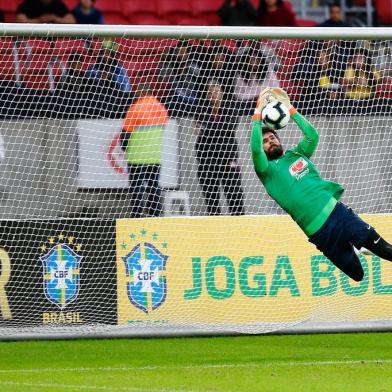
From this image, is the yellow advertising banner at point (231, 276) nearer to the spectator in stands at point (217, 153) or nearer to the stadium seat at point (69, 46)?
the spectator in stands at point (217, 153)

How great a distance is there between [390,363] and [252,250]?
2.53m

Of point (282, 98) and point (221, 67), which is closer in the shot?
point (282, 98)

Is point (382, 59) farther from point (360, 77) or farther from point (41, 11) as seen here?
point (41, 11)

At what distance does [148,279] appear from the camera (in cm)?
1155

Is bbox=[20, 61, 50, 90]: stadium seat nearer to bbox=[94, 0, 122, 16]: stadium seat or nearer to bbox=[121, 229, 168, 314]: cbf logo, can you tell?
bbox=[121, 229, 168, 314]: cbf logo

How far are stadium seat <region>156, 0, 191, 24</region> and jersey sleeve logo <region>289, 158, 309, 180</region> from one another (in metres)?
8.95

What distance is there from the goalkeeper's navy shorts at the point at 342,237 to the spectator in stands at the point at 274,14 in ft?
25.2

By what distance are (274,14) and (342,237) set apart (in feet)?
26.1

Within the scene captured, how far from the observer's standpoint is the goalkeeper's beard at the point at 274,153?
395 inches

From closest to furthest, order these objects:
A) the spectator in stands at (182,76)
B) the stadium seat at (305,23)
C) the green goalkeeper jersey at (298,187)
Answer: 1. the green goalkeeper jersey at (298,187)
2. the spectator in stands at (182,76)
3. the stadium seat at (305,23)

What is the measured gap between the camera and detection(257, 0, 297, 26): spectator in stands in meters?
17.0

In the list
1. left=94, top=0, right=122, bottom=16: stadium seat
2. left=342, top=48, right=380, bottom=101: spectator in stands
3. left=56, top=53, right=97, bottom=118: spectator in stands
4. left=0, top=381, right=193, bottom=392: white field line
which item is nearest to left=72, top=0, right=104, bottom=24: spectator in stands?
left=94, top=0, right=122, bottom=16: stadium seat

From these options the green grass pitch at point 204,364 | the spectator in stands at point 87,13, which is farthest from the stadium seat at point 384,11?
the green grass pitch at point 204,364

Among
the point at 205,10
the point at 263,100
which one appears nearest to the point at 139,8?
the point at 205,10
